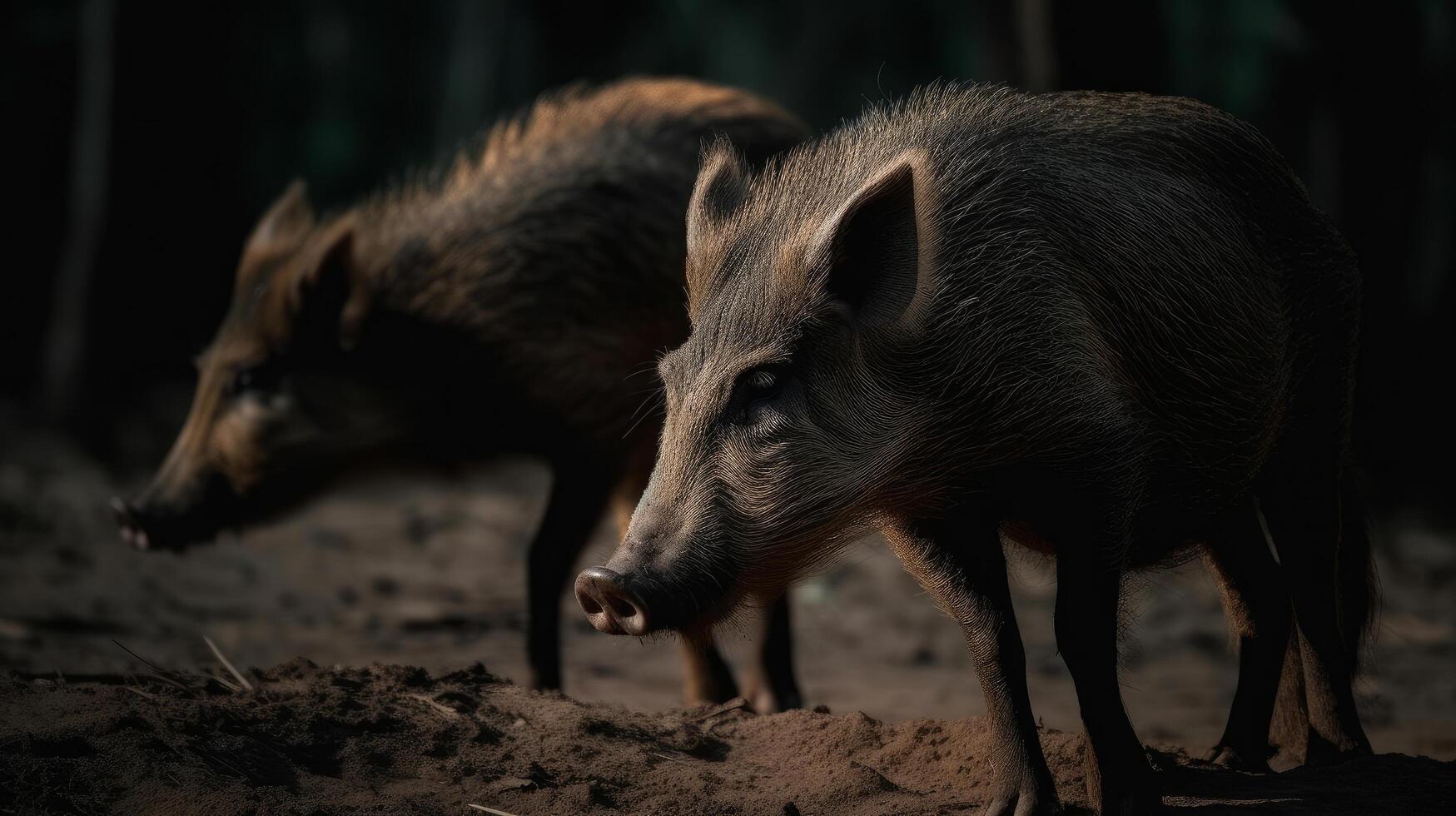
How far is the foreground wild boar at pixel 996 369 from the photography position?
327 centimetres

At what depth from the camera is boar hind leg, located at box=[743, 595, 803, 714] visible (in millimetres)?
6320

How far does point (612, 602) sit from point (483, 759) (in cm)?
90

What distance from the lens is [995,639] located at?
11.6ft

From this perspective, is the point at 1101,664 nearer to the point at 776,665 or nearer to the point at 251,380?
the point at 776,665

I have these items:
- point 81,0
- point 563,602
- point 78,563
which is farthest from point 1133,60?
point 81,0

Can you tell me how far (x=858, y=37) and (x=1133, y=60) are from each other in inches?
464

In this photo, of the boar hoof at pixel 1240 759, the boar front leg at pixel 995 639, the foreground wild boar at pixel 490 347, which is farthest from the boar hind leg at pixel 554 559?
the boar hoof at pixel 1240 759

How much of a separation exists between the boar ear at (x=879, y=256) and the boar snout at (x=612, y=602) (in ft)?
2.73

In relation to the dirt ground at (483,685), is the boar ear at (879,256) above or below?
above

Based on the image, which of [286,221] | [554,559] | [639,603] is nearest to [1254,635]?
[639,603]

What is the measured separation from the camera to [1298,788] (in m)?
3.70

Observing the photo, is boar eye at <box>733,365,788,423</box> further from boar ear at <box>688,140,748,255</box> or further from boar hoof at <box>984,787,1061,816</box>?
boar hoof at <box>984,787,1061,816</box>

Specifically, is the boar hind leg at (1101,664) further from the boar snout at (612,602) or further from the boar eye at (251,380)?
the boar eye at (251,380)

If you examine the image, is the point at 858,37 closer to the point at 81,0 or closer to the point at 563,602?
the point at 81,0
